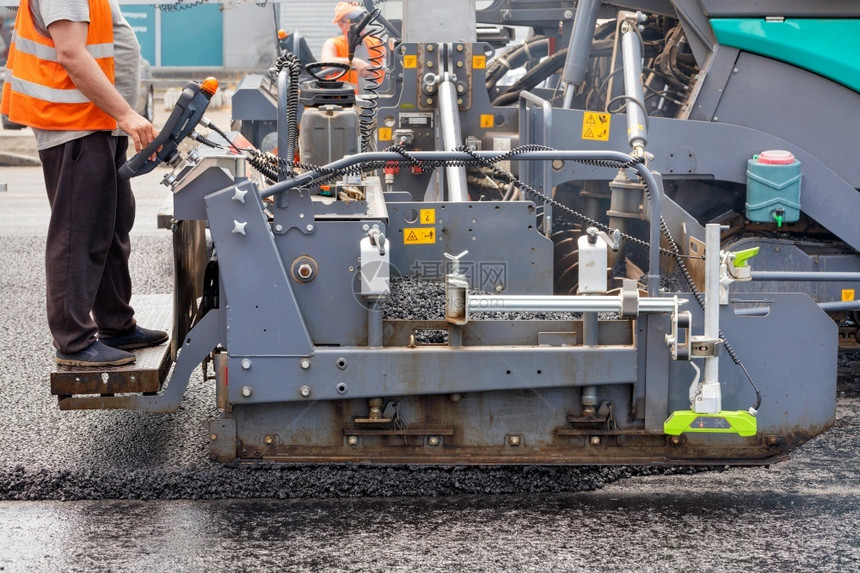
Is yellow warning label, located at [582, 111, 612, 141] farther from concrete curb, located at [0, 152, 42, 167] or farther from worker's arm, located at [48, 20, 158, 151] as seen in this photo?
concrete curb, located at [0, 152, 42, 167]

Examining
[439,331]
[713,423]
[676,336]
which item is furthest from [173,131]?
[713,423]

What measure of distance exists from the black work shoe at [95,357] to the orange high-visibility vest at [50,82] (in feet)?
2.81

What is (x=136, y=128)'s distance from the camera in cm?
429

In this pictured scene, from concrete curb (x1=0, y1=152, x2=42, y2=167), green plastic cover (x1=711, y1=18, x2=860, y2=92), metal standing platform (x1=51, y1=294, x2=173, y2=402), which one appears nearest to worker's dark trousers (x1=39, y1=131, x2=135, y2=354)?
metal standing platform (x1=51, y1=294, x2=173, y2=402)

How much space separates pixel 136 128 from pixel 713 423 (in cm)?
238

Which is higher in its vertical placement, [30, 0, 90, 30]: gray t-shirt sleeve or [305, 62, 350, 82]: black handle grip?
[30, 0, 90, 30]: gray t-shirt sleeve

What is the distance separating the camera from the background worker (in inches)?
170

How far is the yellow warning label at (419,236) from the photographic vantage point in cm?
473

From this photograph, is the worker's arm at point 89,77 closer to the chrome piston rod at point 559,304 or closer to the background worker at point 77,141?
the background worker at point 77,141

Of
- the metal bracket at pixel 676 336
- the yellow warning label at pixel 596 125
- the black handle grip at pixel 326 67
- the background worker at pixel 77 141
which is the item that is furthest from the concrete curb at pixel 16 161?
the metal bracket at pixel 676 336

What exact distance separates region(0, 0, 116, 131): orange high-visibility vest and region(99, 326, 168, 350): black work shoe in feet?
3.09

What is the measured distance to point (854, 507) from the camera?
4324 mm

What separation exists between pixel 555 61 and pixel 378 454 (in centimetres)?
437

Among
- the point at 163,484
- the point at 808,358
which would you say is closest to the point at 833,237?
the point at 808,358
